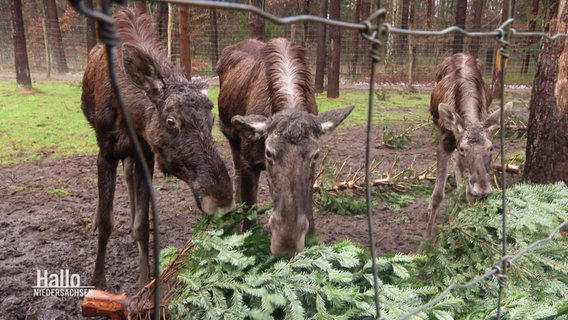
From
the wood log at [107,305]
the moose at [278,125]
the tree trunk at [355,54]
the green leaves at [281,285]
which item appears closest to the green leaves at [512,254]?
the green leaves at [281,285]

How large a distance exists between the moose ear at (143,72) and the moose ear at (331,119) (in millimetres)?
1226

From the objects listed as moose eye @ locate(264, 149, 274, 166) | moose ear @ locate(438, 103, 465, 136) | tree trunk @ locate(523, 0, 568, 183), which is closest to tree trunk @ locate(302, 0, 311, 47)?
moose ear @ locate(438, 103, 465, 136)

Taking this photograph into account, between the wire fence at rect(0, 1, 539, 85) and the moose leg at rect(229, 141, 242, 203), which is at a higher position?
the wire fence at rect(0, 1, 539, 85)

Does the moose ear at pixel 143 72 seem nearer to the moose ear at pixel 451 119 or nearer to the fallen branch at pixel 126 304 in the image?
the fallen branch at pixel 126 304

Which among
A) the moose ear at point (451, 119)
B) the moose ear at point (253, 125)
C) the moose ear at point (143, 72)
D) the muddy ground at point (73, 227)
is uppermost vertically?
the moose ear at point (143, 72)

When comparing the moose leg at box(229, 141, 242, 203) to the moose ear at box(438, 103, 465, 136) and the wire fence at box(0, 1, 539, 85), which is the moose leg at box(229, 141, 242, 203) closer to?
the moose ear at box(438, 103, 465, 136)

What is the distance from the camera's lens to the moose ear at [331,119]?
3.35 metres

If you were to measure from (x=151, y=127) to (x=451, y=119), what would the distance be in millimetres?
3612

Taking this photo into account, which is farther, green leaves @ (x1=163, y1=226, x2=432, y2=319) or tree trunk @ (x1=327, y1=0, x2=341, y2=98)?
tree trunk @ (x1=327, y1=0, x2=341, y2=98)

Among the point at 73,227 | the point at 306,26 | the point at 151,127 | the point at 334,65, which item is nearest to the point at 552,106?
the point at 151,127

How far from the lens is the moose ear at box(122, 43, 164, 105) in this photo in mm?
3025

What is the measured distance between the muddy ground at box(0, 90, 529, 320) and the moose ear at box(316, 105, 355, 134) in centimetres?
27

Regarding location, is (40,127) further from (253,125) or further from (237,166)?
(253,125)
